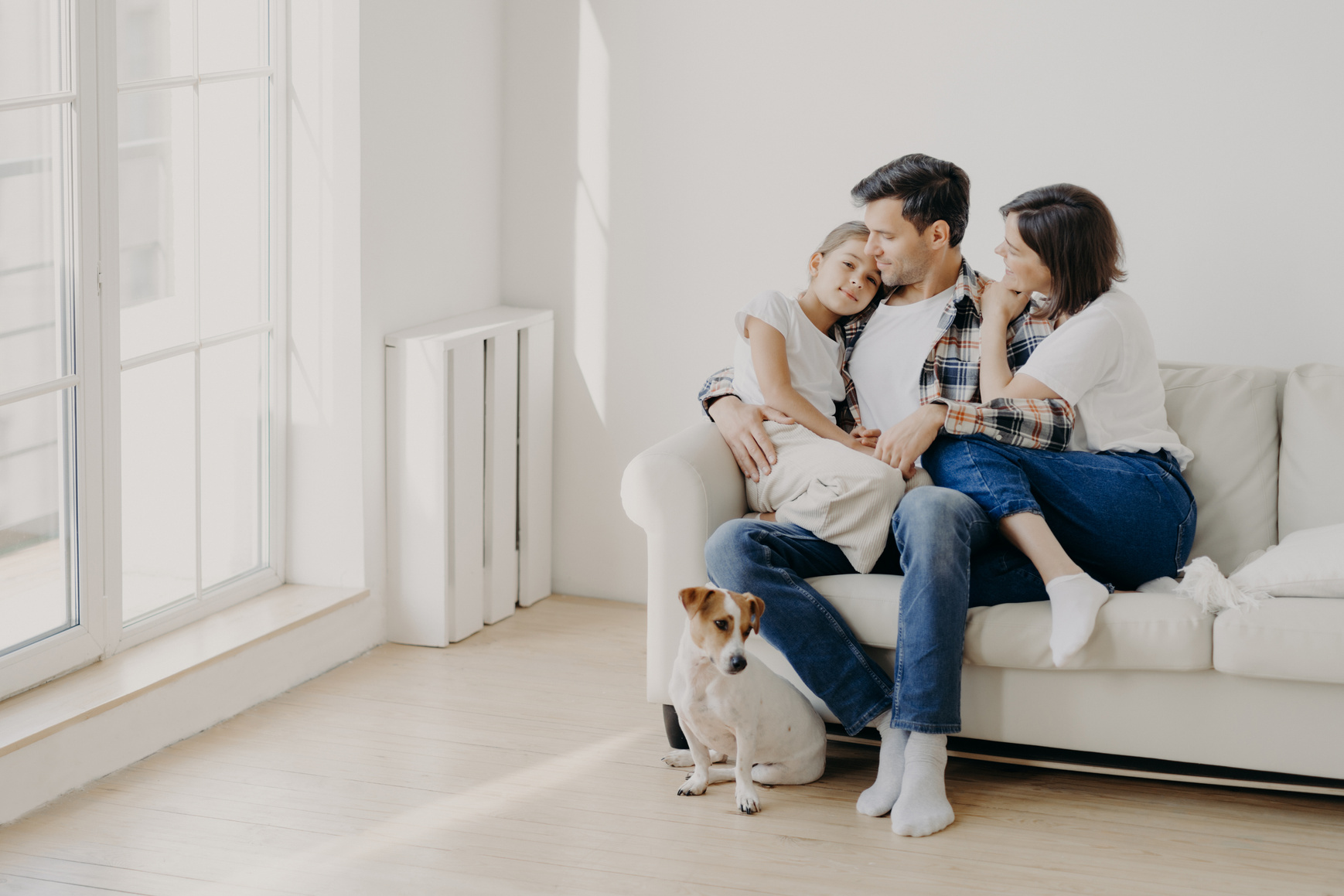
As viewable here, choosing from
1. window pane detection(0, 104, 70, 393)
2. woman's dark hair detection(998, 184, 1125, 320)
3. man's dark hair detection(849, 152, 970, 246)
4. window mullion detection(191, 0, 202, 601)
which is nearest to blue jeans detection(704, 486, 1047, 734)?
woman's dark hair detection(998, 184, 1125, 320)

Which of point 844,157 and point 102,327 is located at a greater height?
point 844,157

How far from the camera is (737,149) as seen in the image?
328cm

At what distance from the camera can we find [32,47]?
2.29 m

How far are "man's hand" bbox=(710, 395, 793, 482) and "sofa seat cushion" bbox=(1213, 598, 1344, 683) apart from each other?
886mm

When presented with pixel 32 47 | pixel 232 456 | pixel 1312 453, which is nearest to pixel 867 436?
pixel 1312 453

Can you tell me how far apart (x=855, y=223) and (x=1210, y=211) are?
0.91 meters

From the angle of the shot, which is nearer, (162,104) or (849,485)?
(849,485)

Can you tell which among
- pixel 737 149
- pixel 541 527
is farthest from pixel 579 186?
pixel 541 527

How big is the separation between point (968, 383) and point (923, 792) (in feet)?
2.83

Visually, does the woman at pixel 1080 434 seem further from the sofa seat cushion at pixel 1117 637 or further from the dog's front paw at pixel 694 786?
the dog's front paw at pixel 694 786

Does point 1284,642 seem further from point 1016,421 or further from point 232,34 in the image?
point 232,34

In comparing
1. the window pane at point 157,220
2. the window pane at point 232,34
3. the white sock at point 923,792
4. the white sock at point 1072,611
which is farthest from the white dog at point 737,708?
the window pane at point 232,34

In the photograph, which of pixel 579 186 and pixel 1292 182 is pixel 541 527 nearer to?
pixel 579 186

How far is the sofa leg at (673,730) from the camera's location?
2480 mm
